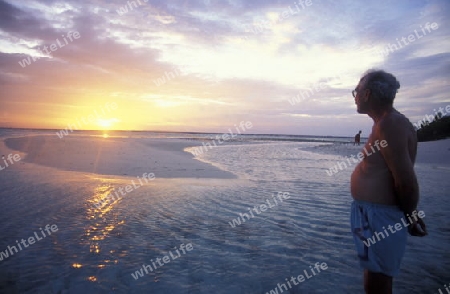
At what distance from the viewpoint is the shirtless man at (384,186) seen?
2.47 m

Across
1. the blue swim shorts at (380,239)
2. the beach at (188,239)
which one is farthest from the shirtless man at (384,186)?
the beach at (188,239)

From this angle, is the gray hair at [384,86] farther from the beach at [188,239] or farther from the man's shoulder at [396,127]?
the beach at [188,239]

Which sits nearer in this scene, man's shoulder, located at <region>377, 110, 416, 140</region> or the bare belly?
man's shoulder, located at <region>377, 110, 416, 140</region>

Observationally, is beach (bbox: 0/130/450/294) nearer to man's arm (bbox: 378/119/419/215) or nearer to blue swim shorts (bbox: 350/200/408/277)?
blue swim shorts (bbox: 350/200/408/277)

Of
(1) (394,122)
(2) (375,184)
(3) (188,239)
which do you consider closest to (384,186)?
(2) (375,184)

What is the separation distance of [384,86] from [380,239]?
1419 millimetres

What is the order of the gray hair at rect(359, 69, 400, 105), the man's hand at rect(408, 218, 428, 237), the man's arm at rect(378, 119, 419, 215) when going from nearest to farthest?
the man's arm at rect(378, 119, 419, 215)
the man's hand at rect(408, 218, 428, 237)
the gray hair at rect(359, 69, 400, 105)

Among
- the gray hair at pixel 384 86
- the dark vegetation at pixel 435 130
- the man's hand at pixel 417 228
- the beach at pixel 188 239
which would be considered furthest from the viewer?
the dark vegetation at pixel 435 130

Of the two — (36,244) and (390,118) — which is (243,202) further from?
(390,118)

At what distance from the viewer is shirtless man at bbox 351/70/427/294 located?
2471 mm

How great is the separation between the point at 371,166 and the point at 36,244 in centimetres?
532

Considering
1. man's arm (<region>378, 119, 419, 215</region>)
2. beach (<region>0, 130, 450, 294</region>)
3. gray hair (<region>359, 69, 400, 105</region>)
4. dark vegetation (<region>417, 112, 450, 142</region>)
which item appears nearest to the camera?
man's arm (<region>378, 119, 419, 215</region>)

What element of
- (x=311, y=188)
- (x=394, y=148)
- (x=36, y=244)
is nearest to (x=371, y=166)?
(x=394, y=148)

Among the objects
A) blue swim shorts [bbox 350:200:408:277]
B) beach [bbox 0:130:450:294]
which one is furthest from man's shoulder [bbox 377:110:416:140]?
beach [bbox 0:130:450:294]
